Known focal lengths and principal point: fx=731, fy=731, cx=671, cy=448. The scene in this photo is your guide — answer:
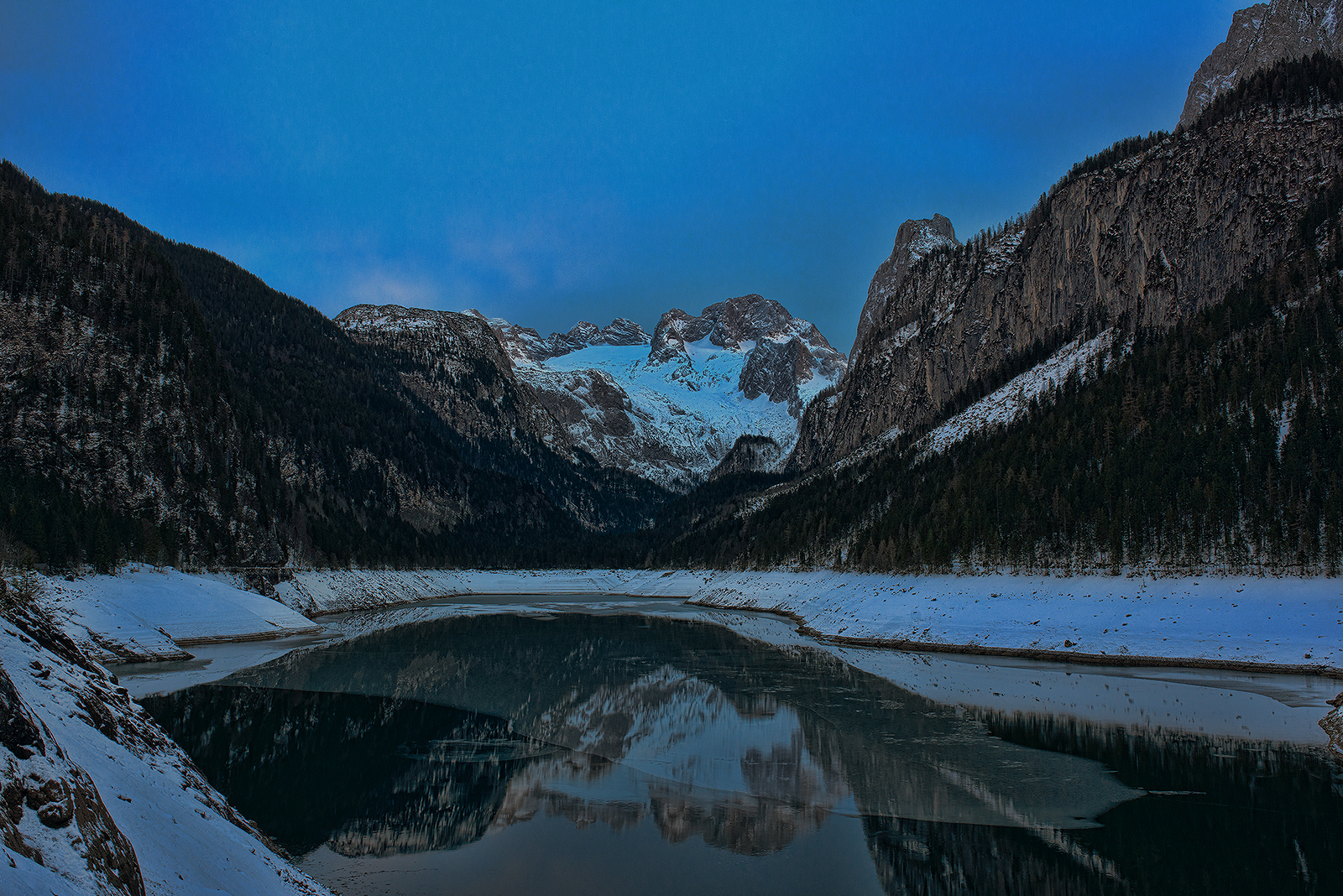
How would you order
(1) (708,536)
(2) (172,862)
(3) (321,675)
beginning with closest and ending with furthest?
1. (2) (172,862)
2. (3) (321,675)
3. (1) (708,536)

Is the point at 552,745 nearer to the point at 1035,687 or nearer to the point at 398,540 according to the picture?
the point at 1035,687

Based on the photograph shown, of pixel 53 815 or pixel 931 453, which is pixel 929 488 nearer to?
pixel 931 453

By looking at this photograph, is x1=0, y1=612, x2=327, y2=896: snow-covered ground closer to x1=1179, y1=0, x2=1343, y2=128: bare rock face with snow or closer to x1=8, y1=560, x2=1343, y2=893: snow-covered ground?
x1=8, y1=560, x2=1343, y2=893: snow-covered ground

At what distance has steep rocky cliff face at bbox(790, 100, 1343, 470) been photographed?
280ft

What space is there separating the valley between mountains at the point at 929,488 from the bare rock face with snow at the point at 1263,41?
2.22ft

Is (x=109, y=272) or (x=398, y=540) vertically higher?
(x=109, y=272)

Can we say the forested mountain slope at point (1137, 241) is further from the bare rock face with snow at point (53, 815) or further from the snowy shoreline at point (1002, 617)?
the bare rock face with snow at point (53, 815)

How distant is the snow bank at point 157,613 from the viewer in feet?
131

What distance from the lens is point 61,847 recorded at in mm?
6590

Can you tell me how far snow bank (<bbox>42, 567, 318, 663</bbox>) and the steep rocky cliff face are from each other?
100m

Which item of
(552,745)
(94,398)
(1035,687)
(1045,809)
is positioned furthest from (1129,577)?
(94,398)

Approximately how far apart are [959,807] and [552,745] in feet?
42.6

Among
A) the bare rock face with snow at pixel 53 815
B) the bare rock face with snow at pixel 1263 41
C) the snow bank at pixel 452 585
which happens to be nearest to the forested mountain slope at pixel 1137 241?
the bare rock face with snow at pixel 1263 41

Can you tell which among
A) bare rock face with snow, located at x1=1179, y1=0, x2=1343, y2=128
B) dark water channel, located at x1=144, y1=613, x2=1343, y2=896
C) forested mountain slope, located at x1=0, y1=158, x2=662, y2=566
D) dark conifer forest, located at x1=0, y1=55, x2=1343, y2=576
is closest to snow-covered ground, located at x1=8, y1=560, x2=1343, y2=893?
dark water channel, located at x1=144, y1=613, x2=1343, y2=896
